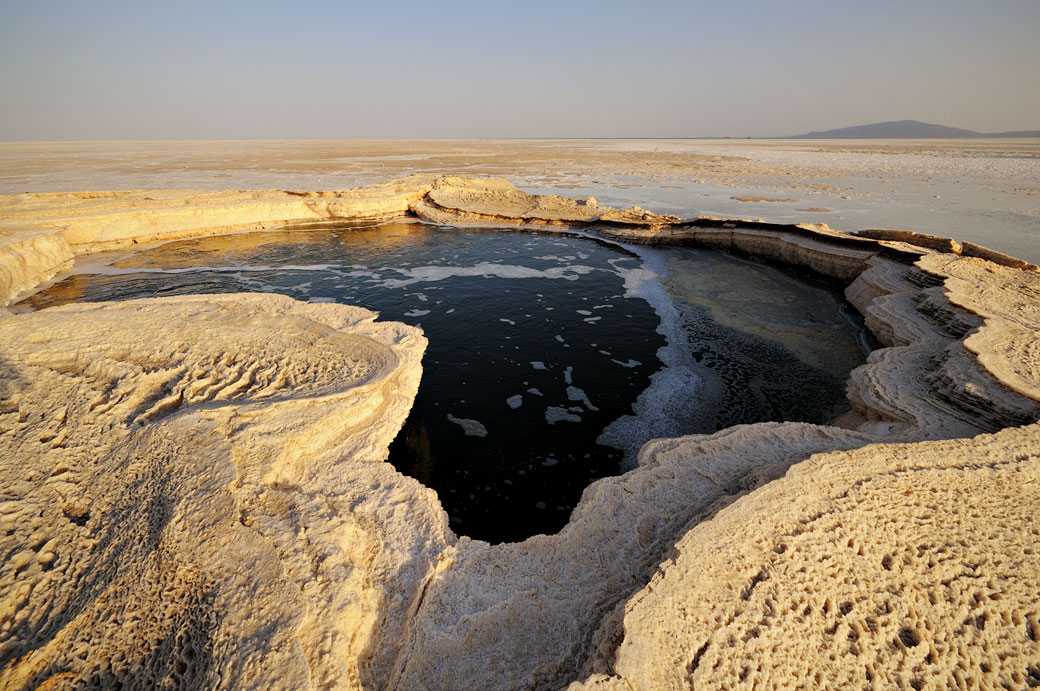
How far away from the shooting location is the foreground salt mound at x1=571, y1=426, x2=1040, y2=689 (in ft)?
7.25

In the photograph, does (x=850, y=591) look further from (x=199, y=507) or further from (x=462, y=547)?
(x=199, y=507)

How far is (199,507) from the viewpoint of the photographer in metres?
3.21

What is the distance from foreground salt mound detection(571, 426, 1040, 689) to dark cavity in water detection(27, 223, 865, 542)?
200 centimetres

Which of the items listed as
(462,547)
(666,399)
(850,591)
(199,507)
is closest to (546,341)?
(666,399)

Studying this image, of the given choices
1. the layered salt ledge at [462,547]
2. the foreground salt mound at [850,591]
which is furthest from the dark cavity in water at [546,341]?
the foreground salt mound at [850,591]

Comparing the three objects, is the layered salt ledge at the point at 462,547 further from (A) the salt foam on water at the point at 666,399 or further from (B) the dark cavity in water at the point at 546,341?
(A) the salt foam on water at the point at 666,399

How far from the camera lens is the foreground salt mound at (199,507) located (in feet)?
8.02

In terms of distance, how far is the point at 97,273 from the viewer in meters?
11.3

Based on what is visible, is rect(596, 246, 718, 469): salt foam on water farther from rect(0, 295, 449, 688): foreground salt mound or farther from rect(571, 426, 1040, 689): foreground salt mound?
rect(0, 295, 449, 688): foreground salt mound

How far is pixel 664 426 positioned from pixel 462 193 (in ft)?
55.7

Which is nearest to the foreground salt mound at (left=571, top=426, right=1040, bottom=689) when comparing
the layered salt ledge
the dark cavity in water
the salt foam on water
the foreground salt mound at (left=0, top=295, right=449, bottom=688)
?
the layered salt ledge

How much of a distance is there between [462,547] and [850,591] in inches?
99.6

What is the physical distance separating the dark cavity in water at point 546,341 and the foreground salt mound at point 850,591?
Result: 78.9 inches

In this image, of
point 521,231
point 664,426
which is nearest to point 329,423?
point 664,426
